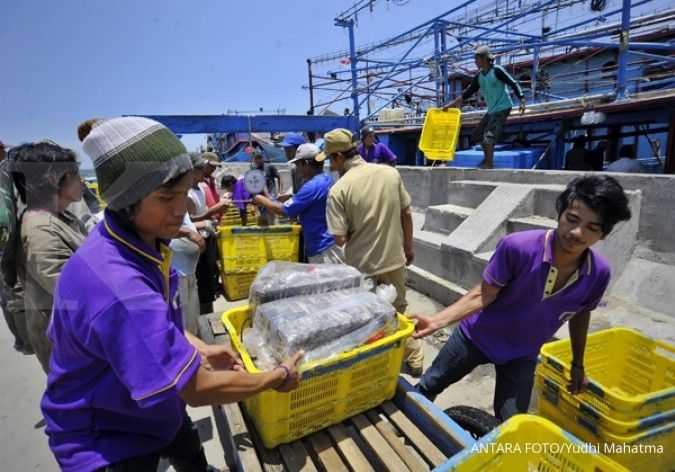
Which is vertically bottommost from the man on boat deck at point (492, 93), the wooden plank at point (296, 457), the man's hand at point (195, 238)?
the wooden plank at point (296, 457)

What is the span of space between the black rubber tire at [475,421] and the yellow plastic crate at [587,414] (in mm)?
405

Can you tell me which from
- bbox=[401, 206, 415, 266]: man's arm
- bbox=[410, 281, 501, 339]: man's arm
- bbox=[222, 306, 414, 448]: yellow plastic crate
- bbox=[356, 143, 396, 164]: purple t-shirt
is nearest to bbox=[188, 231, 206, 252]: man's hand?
bbox=[222, 306, 414, 448]: yellow plastic crate

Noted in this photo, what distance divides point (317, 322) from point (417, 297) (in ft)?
11.4

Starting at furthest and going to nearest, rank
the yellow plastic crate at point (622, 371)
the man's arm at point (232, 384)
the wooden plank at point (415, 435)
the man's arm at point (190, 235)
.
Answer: the man's arm at point (190, 235)
the yellow plastic crate at point (622, 371)
the wooden plank at point (415, 435)
the man's arm at point (232, 384)

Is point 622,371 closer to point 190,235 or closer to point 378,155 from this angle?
point 190,235

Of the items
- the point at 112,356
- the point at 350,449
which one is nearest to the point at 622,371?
the point at 350,449

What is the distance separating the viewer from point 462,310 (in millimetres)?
2111

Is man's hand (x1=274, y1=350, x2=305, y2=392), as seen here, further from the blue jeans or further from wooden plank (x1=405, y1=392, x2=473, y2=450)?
the blue jeans

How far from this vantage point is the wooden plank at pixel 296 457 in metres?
1.43

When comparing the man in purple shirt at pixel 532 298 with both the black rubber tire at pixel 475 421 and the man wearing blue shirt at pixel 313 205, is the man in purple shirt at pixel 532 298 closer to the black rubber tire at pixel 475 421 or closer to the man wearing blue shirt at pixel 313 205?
the black rubber tire at pixel 475 421

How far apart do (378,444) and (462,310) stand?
2.94 ft

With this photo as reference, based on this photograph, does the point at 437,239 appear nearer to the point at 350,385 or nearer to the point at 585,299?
the point at 585,299

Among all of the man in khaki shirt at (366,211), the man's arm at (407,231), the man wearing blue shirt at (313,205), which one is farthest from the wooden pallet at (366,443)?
the man wearing blue shirt at (313,205)

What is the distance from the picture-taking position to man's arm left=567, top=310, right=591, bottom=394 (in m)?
1.99
